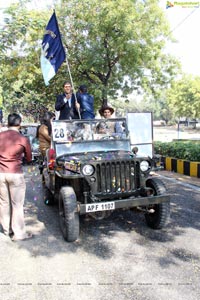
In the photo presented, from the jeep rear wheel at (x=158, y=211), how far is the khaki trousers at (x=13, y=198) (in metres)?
2.00

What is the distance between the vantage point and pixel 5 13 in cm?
667

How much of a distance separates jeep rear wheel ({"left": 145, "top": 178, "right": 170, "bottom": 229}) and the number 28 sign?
1.68 m

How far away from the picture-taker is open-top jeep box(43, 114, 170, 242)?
4.41 m

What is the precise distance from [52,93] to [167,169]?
9681 mm

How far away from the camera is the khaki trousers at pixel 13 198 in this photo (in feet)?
15.2

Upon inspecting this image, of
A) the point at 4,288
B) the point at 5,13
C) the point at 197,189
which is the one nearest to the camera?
the point at 4,288

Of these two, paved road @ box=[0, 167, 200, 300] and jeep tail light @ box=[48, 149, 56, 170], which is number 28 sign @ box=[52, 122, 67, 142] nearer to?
jeep tail light @ box=[48, 149, 56, 170]

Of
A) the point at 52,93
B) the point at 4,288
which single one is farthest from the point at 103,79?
the point at 4,288

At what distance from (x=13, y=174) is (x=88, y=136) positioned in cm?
156

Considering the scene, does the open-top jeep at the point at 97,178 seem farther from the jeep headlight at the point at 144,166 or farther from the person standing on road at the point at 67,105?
the person standing on road at the point at 67,105

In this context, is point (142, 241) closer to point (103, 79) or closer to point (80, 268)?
point (80, 268)

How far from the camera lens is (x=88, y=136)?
5.61m

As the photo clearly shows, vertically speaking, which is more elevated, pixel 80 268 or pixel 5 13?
pixel 5 13

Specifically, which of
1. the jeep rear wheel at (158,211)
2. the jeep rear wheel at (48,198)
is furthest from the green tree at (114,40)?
the jeep rear wheel at (158,211)
